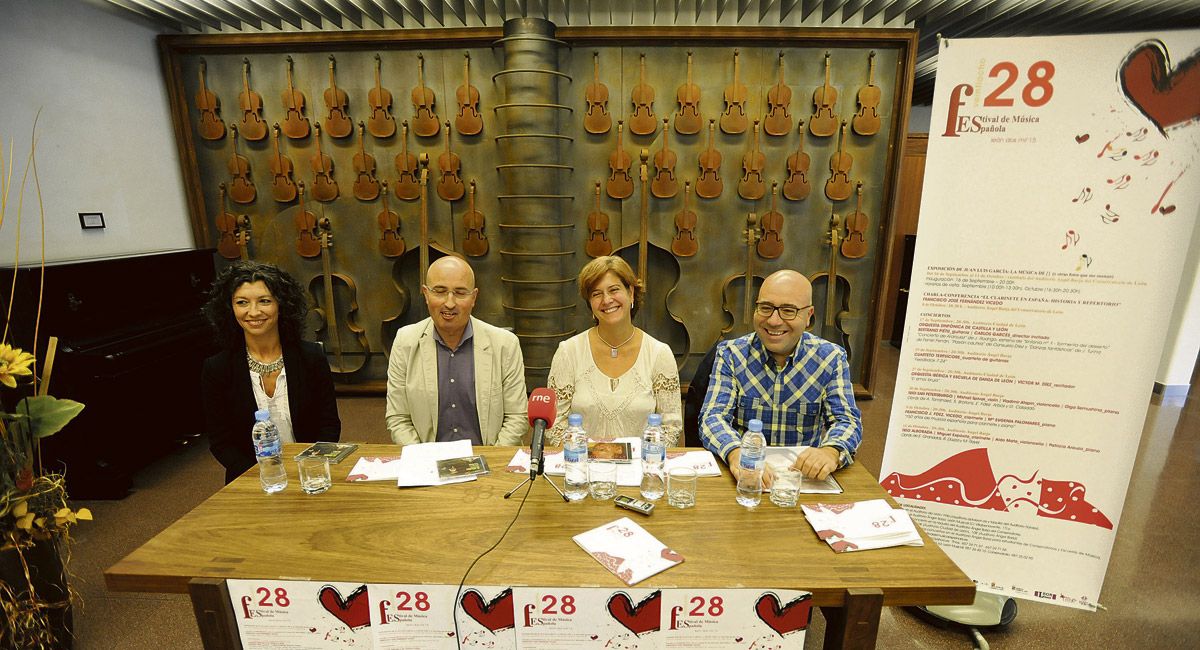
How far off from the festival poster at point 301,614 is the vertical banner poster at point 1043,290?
5.98ft

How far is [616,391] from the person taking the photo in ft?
6.73

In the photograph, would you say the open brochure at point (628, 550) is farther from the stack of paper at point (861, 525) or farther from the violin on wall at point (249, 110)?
the violin on wall at point (249, 110)

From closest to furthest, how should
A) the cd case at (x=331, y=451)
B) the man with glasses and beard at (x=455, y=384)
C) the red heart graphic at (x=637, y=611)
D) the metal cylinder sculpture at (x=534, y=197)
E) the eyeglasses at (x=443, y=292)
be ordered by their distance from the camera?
the red heart graphic at (x=637, y=611) → the cd case at (x=331, y=451) → the eyeglasses at (x=443, y=292) → the man with glasses and beard at (x=455, y=384) → the metal cylinder sculpture at (x=534, y=197)

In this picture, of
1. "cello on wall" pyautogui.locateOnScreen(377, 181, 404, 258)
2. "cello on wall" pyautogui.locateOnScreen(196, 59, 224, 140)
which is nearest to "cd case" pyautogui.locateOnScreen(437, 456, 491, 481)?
"cello on wall" pyautogui.locateOnScreen(377, 181, 404, 258)

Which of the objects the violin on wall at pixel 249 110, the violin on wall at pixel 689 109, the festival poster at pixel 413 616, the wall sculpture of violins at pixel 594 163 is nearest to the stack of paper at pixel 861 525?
the festival poster at pixel 413 616

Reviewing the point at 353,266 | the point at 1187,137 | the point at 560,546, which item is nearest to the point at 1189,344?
the point at 1187,137

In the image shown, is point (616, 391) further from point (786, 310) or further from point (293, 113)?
point (293, 113)

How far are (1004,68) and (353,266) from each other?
430 cm

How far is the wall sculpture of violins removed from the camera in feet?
12.6

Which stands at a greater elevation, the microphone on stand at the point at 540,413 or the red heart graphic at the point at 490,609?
the microphone on stand at the point at 540,413

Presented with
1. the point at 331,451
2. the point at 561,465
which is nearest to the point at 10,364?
the point at 331,451

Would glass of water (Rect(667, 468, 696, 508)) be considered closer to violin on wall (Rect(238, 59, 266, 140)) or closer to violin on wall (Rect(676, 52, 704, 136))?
violin on wall (Rect(676, 52, 704, 136))

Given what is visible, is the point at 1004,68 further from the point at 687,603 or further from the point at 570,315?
the point at 570,315

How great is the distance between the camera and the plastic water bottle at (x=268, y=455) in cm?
144
